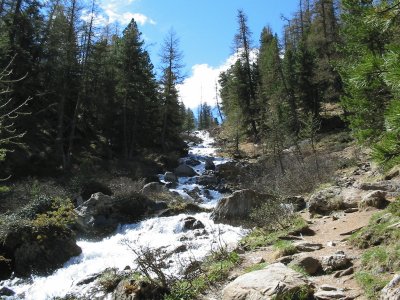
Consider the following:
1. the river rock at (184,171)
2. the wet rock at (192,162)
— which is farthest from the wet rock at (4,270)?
the wet rock at (192,162)

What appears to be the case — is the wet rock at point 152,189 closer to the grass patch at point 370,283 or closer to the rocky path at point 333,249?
the rocky path at point 333,249

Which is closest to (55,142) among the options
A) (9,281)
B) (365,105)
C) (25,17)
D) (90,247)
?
(25,17)

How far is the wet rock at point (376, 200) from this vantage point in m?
11.0

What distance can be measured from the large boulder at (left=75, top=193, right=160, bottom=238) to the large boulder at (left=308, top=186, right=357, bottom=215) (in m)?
8.96

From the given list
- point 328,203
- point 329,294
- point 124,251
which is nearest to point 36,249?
point 124,251

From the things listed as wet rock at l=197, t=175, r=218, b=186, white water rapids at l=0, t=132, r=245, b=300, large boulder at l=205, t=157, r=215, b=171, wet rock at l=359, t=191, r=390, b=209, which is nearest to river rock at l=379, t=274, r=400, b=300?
white water rapids at l=0, t=132, r=245, b=300

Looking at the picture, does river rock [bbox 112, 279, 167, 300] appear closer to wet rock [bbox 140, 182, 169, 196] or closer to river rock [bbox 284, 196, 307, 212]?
river rock [bbox 284, 196, 307, 212]

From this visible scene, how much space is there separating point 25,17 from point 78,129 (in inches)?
395

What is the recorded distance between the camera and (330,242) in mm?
8688

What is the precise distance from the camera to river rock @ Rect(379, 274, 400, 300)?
15.2 feet

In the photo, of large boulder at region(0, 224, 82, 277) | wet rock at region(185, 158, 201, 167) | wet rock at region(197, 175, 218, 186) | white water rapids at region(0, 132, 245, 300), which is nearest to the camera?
white water rapids at region(0, 132, 245, 300)

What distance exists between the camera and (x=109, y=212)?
19.1m

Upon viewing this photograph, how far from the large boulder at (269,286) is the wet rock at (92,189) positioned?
1685 centimetres

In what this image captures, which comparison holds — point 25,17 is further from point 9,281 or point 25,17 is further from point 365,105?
point 365,105
